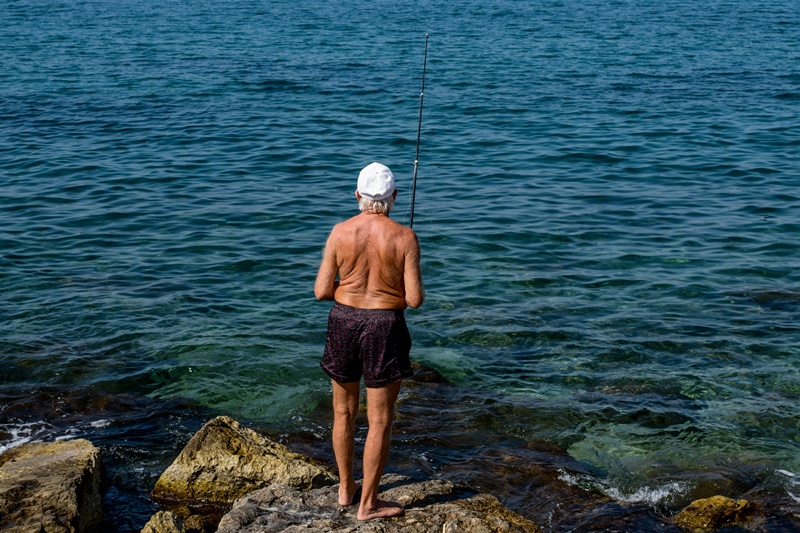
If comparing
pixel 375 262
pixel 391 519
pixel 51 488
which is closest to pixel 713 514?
pixel 391 519

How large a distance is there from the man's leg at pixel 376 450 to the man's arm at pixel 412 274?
0.53m

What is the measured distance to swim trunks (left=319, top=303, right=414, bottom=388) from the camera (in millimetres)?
5121

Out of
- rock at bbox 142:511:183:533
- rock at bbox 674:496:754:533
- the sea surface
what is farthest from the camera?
the sea surface

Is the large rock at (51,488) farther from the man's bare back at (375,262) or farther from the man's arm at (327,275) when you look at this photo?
the man's bare back at (375,262)

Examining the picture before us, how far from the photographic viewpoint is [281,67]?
28.3m

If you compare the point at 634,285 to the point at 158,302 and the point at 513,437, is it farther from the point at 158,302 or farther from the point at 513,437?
the point at 158,302

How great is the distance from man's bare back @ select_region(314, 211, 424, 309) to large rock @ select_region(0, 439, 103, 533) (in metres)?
2.23

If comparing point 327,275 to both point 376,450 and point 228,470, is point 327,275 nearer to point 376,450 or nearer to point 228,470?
point 376,450

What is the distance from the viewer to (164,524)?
5695mm

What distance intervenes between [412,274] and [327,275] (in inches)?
20.0

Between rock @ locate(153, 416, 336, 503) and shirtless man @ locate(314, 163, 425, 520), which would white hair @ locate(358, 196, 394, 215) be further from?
rock @ locate(153, 416, 336, 503)

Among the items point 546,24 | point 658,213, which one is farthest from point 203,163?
point 546,24

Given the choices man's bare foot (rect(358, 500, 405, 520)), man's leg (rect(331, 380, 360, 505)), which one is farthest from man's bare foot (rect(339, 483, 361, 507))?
man's bare foot (rect(358, 500, 405, 520))

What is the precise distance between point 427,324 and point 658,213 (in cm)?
549
